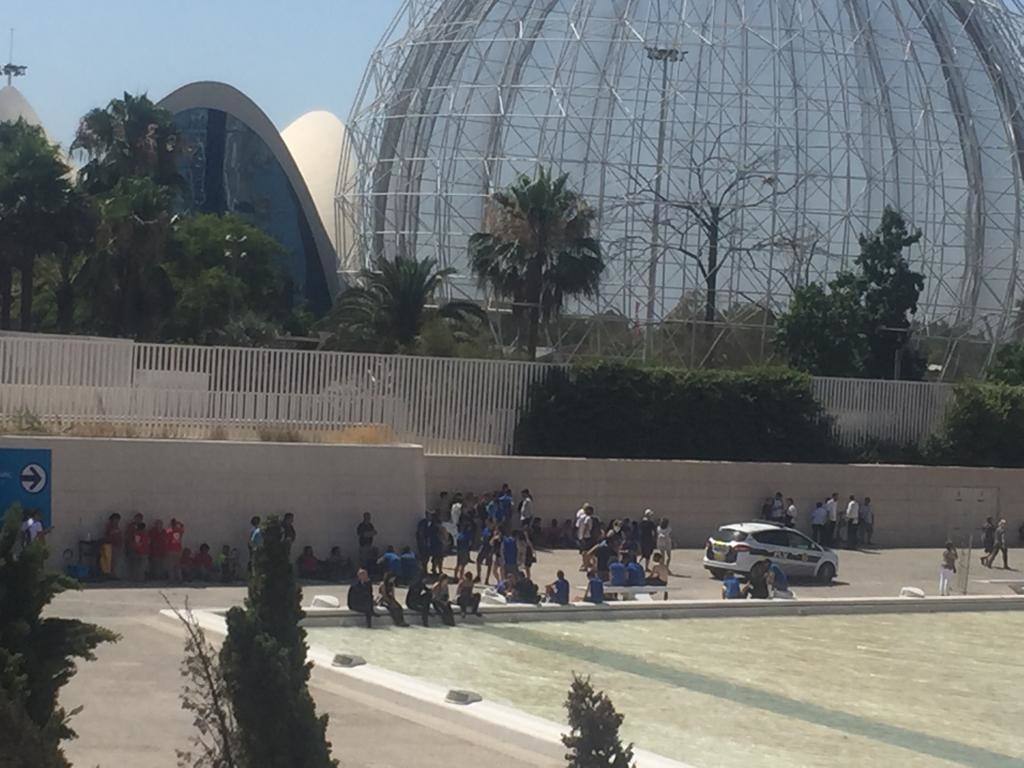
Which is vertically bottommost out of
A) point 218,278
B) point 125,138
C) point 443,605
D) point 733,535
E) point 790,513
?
point 443,605

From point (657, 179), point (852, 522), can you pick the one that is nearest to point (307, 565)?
point (852, 522)

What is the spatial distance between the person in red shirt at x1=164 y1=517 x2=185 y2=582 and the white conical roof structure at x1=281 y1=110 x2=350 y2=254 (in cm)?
4302

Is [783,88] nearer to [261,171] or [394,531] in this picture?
[261,171]

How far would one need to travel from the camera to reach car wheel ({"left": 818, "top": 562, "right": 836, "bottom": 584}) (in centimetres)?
2752

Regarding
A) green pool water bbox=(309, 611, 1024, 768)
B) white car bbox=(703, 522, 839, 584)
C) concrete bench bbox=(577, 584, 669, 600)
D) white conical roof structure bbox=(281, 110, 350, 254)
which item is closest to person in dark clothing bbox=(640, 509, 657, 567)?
white car bbox=(703, 522, 839, 584)

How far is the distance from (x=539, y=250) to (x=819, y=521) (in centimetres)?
940

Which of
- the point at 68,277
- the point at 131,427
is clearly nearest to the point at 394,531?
the point at 131,427

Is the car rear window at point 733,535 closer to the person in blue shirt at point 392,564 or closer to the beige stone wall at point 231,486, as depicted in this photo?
the beige stone wall at point 231,486

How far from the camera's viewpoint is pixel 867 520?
33.1 m

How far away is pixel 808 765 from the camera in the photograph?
45.4 ft

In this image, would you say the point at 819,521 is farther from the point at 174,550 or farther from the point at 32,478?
the point at 32,478

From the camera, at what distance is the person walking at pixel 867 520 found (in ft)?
108

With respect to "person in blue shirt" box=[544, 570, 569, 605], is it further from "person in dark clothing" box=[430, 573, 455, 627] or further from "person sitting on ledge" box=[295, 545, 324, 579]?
"person sitting on ledge" box=[295, 545, 324, 579]

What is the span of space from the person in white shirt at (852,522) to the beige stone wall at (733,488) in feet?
2.57
